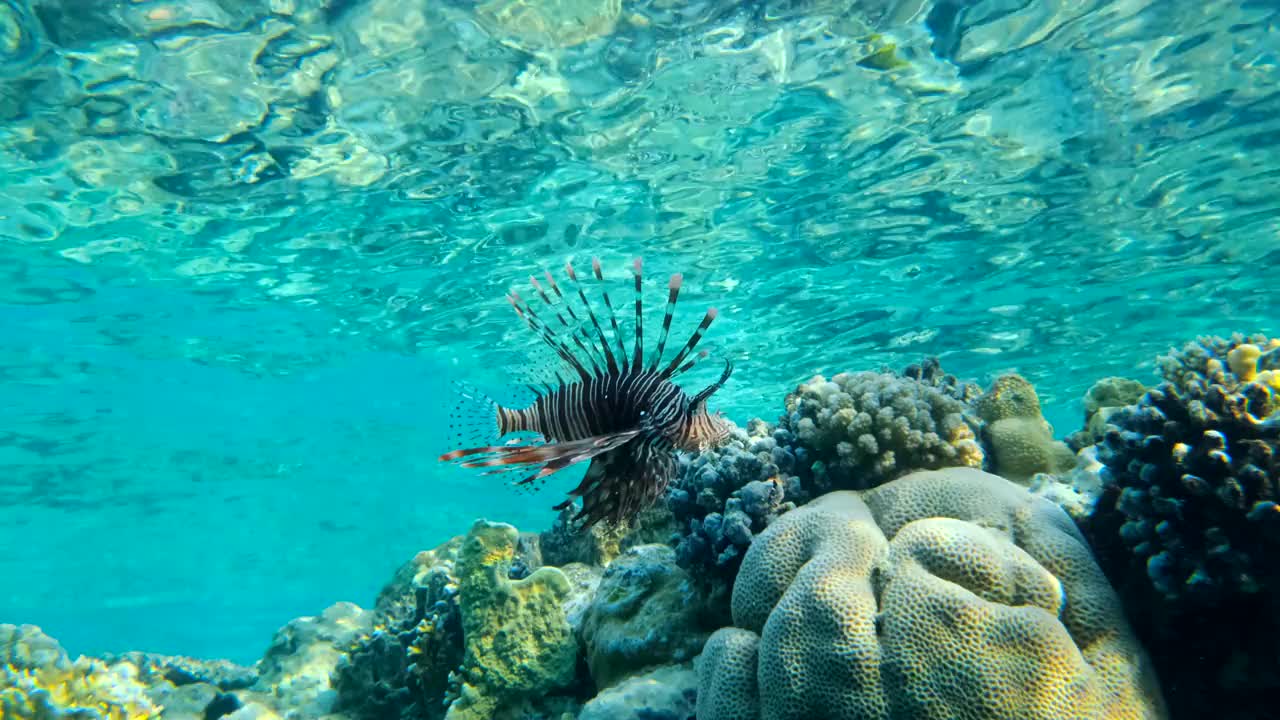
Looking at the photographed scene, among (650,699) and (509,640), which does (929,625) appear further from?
(509,640)

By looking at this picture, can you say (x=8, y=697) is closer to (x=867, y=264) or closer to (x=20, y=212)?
(x=20, y=212)

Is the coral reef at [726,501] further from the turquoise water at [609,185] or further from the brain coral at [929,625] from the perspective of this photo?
the turquoise water at [609,185]

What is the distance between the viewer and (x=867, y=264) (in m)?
15.5

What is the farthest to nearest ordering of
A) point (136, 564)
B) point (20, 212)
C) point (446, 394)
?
point (136, 564), point (446, 394), point (20, 212)

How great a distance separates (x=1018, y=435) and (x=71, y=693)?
27.7 ft

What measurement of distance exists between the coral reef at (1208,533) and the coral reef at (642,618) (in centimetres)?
233

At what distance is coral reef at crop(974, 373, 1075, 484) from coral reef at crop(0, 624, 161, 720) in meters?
7.95

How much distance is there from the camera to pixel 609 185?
12484 millimetres

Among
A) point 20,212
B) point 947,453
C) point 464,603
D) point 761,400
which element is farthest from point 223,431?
point 947,453

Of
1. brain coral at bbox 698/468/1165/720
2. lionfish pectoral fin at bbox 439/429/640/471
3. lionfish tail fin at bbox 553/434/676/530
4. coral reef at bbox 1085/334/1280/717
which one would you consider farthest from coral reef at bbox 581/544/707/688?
coral reef at bbox 1085/334/1280/717

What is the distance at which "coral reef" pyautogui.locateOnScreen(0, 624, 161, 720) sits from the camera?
5602 mm

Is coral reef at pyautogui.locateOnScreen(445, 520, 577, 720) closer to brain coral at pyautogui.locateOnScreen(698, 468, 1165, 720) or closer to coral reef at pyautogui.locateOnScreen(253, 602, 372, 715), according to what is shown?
brain coral at pyautogui.locateOnScreen(698, 468, 1165, 720)

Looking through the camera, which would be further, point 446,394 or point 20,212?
point 446,394

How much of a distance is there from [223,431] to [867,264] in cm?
2652
